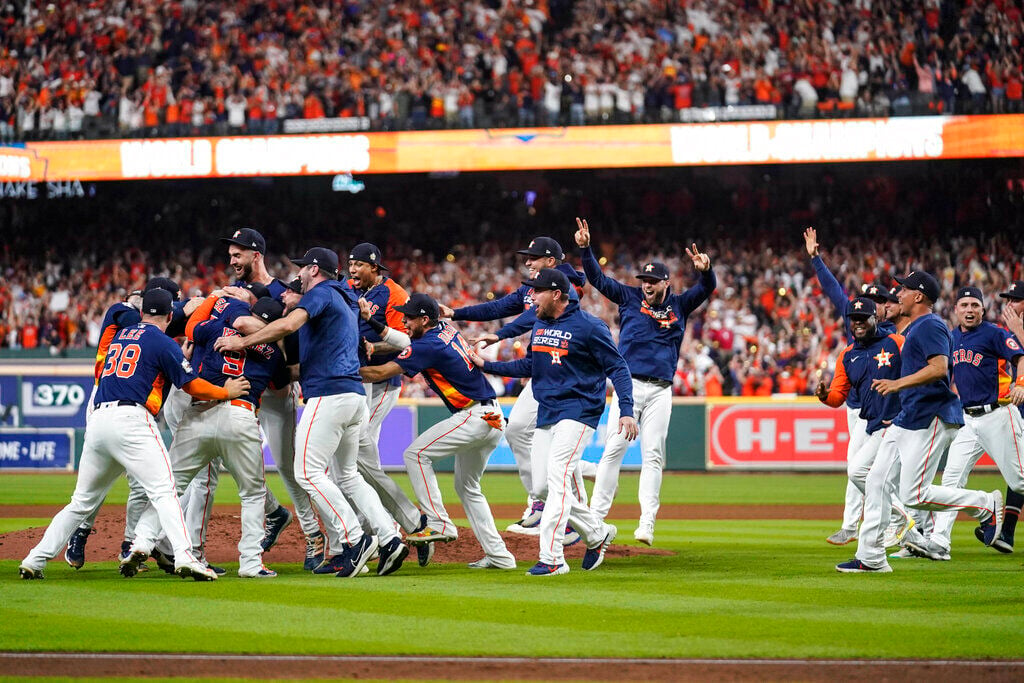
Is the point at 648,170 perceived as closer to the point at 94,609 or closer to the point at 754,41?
A: the point at 754,41

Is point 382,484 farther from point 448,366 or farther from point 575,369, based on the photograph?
point 575,369

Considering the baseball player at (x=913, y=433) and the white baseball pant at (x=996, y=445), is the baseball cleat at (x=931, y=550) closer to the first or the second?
the white baseball pant at (x=996, y=445)

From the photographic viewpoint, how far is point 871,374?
9.59 m

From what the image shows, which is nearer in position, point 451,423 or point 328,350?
point 328,350

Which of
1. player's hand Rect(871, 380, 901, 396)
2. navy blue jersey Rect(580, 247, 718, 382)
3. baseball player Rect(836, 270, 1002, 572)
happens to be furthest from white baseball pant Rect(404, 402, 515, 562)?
player's hand Rect(871, 380, 901, 396)

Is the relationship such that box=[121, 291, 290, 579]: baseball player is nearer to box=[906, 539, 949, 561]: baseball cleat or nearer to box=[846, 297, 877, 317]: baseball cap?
box=[846, 297, 877, 317]: baseball cap

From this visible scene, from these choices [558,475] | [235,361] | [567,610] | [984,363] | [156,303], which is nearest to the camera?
[567,610]

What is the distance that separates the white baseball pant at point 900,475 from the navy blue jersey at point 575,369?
5.82 feet

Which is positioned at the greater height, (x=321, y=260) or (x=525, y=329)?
(x=321, y=260)

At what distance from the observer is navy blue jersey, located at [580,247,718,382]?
10.6 meters

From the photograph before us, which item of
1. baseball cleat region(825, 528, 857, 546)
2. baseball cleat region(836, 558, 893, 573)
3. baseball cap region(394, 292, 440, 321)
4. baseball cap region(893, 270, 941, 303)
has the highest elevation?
baseball cap region(893, 270, 941, 303)

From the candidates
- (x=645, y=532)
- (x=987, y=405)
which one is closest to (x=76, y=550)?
(x=645, y=532)

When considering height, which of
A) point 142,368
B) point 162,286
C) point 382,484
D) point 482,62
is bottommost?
point 382,484

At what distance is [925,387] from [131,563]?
541 cm
